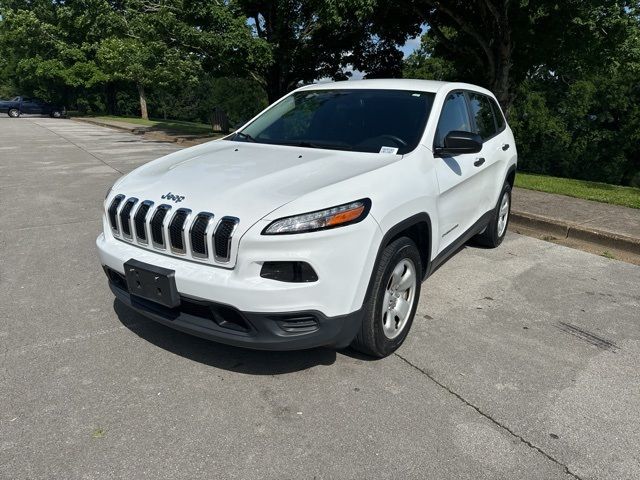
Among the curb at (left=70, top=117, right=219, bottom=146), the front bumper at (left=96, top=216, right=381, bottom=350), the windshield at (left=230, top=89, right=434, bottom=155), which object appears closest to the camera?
the front bumper at (left=96, top=216, right=381, bottom=350)

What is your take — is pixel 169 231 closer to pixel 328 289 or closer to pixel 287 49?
pixel 328 289

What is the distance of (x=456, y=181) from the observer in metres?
3.76

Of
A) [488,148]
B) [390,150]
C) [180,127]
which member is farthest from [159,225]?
[180,127]

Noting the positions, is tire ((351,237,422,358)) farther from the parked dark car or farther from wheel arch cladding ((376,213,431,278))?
the parked dark car

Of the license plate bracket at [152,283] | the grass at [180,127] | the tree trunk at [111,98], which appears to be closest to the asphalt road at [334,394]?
the license plate bracket at [152,283]

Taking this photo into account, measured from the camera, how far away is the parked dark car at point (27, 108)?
1497 inches

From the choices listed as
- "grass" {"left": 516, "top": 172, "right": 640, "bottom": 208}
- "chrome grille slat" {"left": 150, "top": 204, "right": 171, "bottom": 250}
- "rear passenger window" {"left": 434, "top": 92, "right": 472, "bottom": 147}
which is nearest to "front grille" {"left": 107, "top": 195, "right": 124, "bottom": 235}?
"chrome grille slat" {"left": 150, "top": 204, "right": 171, "bottom": 250}

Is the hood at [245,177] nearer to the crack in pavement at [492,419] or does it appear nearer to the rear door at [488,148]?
the crack in pavement at [492,419]

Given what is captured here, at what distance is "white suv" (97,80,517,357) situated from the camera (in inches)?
98.3

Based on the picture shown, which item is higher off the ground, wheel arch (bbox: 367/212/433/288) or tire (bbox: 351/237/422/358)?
wheel arch (bbox: 367/212/433/288)

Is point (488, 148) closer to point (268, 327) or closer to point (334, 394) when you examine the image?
point (334, 394)

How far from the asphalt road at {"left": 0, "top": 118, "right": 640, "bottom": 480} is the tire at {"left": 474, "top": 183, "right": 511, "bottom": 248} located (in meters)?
0.99

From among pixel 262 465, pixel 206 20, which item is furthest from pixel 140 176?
pixel 206 20

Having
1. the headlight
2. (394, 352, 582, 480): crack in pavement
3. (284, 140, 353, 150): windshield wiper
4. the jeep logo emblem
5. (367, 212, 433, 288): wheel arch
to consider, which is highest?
(284, 140, 353, 150): windshield wiper
